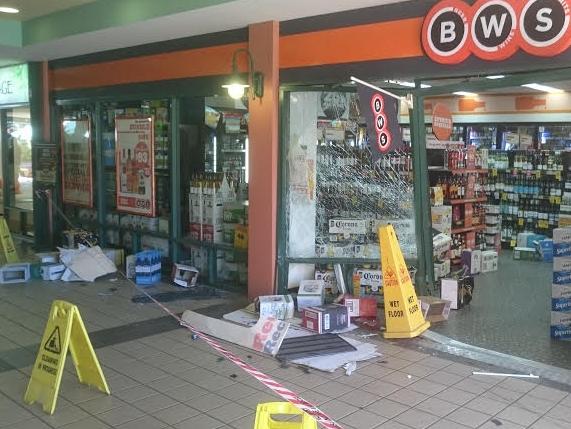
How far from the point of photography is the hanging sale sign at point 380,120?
521cm

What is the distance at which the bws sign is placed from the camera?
4.88m

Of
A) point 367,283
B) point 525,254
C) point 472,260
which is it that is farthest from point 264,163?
point 525,254

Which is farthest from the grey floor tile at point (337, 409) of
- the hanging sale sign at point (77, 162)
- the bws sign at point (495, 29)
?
the hanging sale sign at point (77, 162)

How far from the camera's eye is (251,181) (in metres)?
6.98

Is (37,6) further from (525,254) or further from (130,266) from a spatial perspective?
(525,254)

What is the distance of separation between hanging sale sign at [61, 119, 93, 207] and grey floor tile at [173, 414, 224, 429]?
632cm

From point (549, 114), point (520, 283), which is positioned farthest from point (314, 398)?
point (549, 114)

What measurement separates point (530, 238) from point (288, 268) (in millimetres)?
5863

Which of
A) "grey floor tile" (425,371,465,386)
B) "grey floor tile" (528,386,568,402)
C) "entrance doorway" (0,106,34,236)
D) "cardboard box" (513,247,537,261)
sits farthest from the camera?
"entrance doorway" (0,106,34,236)

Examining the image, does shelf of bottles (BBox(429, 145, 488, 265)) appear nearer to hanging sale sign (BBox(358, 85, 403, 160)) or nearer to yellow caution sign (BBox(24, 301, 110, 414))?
hanging sale sign (BBox(358, 85, 403, 160))

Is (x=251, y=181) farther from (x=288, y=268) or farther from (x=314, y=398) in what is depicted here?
(x=314, y=398)

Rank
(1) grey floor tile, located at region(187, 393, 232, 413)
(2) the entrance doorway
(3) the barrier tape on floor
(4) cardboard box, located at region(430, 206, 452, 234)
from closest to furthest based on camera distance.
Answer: (3) the barrier tape on floor < (1) grey floor tile, located at region(187, 393, 232, 413) < (4) cardboard box, located at region(430, 206, 452, 234) < (2) the entrance doorway

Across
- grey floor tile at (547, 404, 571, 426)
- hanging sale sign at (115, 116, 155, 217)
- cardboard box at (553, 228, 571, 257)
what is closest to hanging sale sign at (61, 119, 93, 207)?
hanging sale sign at (115, 116, 155, 217)

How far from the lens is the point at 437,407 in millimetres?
4227
